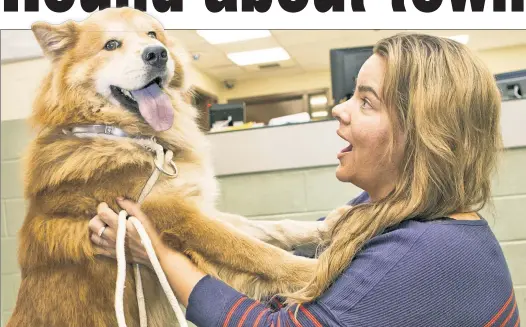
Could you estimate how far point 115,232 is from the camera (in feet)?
3.14

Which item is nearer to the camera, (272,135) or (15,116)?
(272,135)

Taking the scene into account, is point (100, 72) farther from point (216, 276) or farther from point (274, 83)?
point (274, 83)

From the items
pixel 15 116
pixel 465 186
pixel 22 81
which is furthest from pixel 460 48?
pixel 15 116

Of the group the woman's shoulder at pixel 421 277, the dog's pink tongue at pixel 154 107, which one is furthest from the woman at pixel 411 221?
the dog's pink tongue at pixel 154 107

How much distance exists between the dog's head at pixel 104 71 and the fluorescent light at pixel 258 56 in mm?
4584

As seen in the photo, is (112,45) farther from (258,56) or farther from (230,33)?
(258,56)

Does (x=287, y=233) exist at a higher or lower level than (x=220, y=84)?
lower

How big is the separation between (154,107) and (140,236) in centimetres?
32

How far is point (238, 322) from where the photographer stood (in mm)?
815

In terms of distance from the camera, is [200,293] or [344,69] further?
[344,69]

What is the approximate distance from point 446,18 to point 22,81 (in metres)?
1.87

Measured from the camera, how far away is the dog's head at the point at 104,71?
3.42 ft

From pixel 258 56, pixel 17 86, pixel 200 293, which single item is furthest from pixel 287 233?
pixel 258 56

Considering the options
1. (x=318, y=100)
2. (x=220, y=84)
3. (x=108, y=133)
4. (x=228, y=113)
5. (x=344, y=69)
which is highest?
(x=220, y=84)
